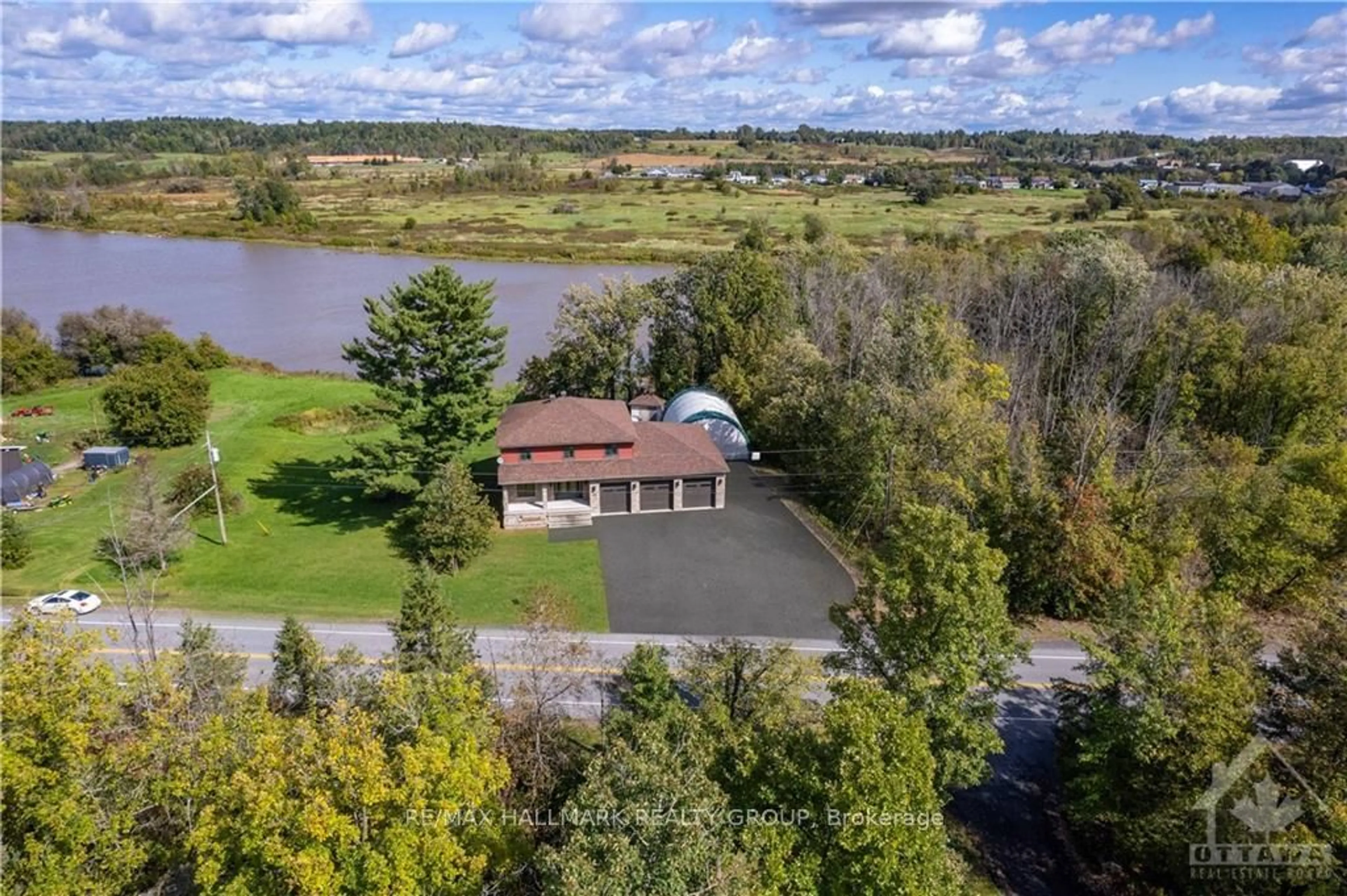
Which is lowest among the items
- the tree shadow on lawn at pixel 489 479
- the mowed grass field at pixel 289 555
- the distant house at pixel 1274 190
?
the mowed grass field at pixel 289 555

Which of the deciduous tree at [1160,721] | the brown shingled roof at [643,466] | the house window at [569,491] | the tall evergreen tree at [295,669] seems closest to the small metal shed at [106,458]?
the brown shingled roof at [643,466]

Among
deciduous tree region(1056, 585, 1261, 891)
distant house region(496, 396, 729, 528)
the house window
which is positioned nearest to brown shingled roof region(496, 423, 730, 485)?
distant house region(496, 396, 729, 528)

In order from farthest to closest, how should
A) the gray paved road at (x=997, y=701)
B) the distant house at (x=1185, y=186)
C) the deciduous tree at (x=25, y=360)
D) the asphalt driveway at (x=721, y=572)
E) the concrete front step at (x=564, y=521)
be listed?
the distant house at (x=1185, y=186) → the deciduous tree at (x=25, y=360) → the concrete front step at (x=564, y=521) → the asphalt driveway at (x=721, y=572) → the gray paved road at (x=997, y=701)

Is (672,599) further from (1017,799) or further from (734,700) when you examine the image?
(1017,799)

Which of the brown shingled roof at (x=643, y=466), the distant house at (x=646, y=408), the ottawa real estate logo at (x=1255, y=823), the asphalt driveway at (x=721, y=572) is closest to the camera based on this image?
the ottawa real estate logo at (x=1255, y=823)

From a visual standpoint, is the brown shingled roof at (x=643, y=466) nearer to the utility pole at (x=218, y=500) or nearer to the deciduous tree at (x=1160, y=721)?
the utility pole at (x=218, y=500)

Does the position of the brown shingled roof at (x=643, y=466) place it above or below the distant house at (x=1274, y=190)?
below

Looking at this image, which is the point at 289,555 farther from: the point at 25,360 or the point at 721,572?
the point at 25,360

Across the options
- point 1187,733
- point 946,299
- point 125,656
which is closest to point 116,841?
point 125,656
